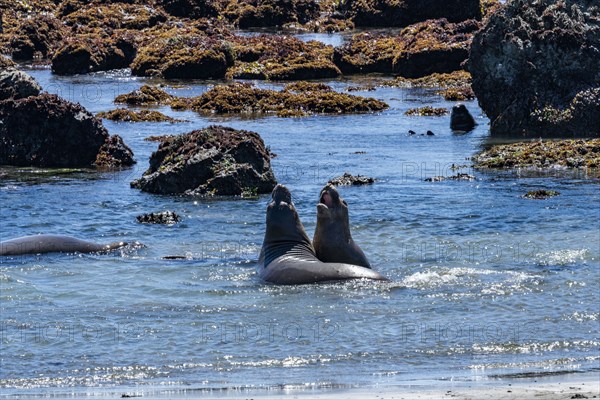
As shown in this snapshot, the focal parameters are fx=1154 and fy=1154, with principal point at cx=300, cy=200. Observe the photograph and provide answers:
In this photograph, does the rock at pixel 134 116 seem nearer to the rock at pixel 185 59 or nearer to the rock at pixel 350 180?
the rock at pixel 350 180

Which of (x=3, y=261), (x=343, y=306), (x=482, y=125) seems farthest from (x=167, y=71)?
(x=343, y=306)

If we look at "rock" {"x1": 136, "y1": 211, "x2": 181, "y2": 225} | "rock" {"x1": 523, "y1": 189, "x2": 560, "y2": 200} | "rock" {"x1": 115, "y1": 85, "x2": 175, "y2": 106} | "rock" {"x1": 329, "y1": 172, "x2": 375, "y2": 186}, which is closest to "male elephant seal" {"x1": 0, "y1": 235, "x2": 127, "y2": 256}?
"rock" {"x1": 136, "y1": 211, "x2": 181, "y2": 225}

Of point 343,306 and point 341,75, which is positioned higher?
point 341,75

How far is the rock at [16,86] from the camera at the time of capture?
24734mm

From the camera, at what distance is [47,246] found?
16250mm

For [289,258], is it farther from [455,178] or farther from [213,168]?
[455,178]

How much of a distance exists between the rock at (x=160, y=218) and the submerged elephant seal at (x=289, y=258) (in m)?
3.61

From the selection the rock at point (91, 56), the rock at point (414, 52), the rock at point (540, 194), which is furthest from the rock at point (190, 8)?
the rock at point (540, 194)

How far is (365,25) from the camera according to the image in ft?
194

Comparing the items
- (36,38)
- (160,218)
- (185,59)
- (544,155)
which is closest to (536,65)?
(544,155)

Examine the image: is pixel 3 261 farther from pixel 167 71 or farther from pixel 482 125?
pixel 167 71

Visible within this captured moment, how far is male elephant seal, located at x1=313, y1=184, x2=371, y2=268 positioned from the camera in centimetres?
1459

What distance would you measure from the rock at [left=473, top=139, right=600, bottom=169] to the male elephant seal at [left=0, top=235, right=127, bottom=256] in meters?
9.49

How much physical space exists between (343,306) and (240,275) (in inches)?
85.3
